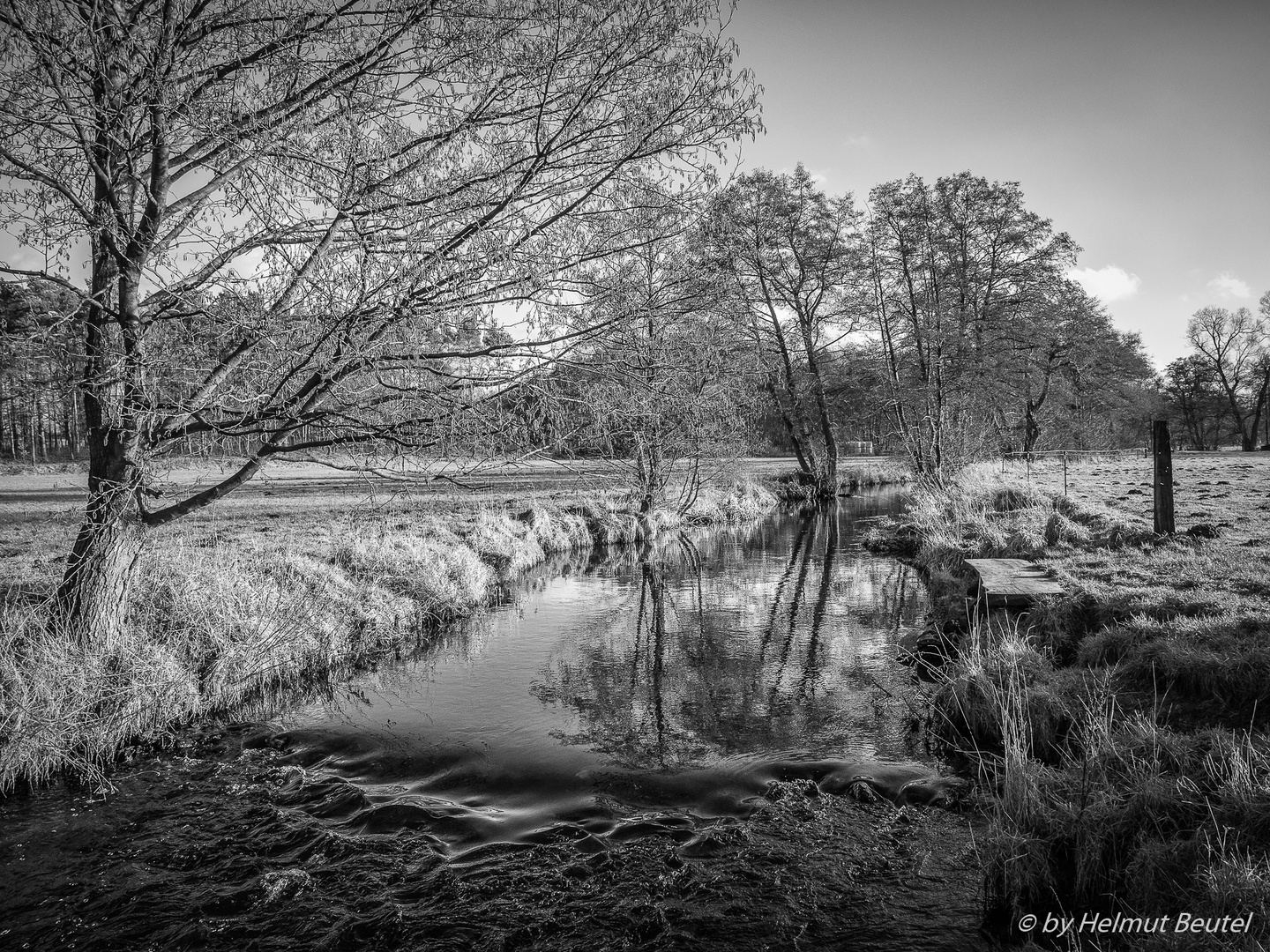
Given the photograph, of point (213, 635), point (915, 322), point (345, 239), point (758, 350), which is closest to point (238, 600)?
point (213, 635)

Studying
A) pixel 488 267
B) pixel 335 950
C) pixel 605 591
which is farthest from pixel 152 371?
pixel 605 591

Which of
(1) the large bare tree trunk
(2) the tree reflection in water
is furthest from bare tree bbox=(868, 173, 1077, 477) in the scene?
(1) the large bare tree trunk

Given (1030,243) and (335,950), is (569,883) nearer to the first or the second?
(335,950)

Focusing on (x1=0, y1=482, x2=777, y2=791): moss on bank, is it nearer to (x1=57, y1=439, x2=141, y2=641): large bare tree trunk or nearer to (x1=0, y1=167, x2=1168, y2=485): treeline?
(x1=57, y1=439, x2=141, y2=641): large bare tree trunk

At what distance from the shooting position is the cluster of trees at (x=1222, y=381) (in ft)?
158

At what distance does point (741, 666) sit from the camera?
906cm

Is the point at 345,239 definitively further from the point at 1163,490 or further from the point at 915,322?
the point at 915,322

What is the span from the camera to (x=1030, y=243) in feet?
99.1

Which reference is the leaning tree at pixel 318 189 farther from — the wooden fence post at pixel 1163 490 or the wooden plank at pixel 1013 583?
the wooden fence post at pixel 1163 490

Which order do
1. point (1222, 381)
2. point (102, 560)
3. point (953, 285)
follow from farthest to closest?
point (1222, 381), point (953, 285), point (102, 560)

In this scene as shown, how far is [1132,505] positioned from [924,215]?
1797 centimetres

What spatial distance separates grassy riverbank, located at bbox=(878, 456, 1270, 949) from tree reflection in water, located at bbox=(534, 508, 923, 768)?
1.01m

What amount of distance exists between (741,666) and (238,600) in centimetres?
629

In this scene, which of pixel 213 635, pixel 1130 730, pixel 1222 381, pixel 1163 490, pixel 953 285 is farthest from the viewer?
pixel 1222 381
